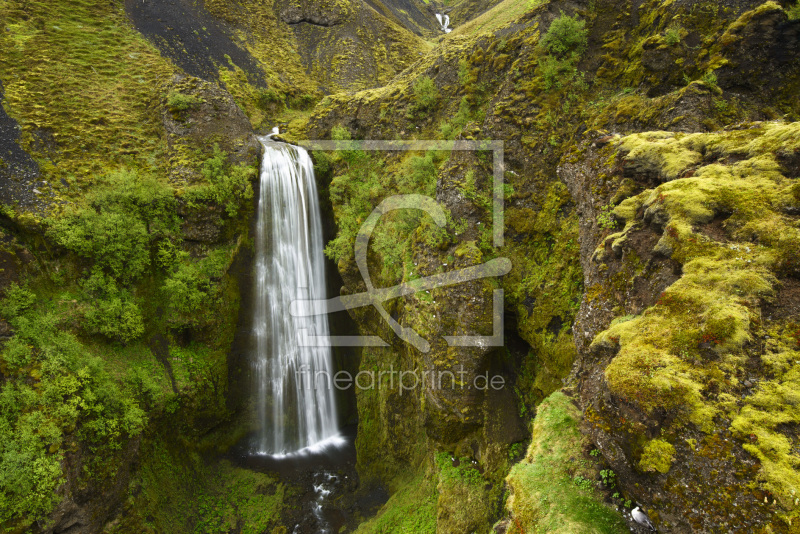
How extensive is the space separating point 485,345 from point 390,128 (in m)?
12.2

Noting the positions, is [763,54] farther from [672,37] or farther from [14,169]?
[14,169]

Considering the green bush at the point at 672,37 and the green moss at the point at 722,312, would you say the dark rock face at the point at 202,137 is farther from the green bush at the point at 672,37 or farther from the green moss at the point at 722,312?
the green bush at the point at 672,37

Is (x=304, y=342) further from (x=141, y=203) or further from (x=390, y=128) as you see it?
(x=390, y=128)

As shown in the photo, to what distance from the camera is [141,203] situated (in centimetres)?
1390

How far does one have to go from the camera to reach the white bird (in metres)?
4.48

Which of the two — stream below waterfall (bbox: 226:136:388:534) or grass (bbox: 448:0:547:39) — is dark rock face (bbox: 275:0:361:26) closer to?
grass (bbox: 448:0:547:39)

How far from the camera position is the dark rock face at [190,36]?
23.2 m

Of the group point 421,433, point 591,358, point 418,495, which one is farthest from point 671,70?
point 418,495

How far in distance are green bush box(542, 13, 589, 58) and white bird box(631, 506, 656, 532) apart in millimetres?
12542

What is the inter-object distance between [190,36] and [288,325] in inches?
941

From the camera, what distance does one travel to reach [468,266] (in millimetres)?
→ 10562

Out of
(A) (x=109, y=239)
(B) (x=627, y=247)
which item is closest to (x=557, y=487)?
(B) (x=627, y=247)

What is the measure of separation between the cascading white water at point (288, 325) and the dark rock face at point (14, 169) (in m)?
7.86

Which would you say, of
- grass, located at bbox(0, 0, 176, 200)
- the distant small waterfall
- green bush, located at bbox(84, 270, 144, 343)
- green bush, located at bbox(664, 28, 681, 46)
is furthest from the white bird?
the distant small waterfall
